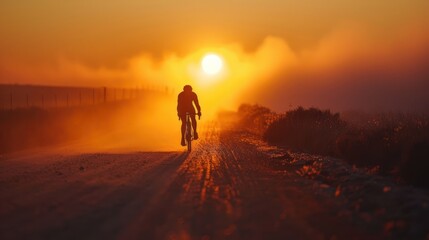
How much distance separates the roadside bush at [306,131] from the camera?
20.1 m

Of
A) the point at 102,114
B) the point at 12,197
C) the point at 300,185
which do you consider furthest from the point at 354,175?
the point at 102,114

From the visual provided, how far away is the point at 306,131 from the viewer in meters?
23.5

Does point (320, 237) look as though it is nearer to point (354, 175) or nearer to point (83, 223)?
point (83, 223)

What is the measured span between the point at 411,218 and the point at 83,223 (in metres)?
4.67

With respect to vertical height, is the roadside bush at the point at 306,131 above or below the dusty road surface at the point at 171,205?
above

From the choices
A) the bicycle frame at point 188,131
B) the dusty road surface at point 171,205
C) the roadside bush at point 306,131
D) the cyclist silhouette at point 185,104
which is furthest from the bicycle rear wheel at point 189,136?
the dusty road surface at point 171,205

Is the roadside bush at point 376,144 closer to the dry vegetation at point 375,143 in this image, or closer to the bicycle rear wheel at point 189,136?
the dry vegetation at point 375,143

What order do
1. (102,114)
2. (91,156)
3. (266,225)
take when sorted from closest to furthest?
(266,225)
(91,156)
(102,114)

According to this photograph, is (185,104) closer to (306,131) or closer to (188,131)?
(188,131)

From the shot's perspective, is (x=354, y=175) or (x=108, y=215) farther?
(x=354, y=175)

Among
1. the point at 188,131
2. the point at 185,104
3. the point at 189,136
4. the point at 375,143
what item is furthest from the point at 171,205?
the point at 185,104

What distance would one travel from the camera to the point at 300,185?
12.2m

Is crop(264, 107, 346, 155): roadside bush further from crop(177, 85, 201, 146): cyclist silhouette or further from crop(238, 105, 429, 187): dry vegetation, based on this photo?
crop(177, 85, 201, 146): cyclist silhouette

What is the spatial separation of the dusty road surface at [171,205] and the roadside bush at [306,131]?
5.08 meters
